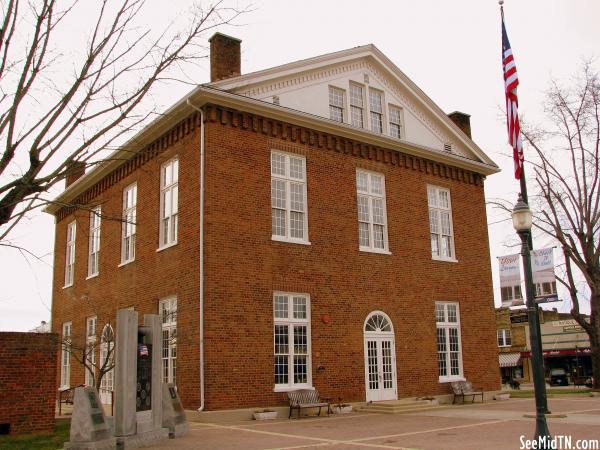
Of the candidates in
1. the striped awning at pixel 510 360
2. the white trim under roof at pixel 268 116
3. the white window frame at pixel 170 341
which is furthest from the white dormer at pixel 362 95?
the striped awning at pixel 510 360

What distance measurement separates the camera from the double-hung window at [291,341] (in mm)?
18781

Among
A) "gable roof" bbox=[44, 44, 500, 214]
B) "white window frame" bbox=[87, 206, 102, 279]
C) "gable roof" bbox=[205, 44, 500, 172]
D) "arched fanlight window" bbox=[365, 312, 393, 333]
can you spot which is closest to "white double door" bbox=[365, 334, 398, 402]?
"arched fanlight window" bbox=[365, 312, 393, 333]

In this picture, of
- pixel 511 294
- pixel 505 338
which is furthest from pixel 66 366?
pixel 505 338

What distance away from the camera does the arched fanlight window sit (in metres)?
21.2

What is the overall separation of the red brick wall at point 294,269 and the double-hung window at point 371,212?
10.6 inches

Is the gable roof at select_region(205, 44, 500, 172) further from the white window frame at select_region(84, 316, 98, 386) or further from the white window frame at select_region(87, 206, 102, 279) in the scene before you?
the white window frame at select_region(84, 316, 98, 386)

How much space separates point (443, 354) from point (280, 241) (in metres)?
8.21

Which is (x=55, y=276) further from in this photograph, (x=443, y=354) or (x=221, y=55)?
(x=443, y=354)

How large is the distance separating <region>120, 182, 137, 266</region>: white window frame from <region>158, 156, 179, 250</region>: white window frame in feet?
7.76

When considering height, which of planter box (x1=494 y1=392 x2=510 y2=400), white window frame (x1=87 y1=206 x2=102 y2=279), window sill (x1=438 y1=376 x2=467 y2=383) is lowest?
planter box (x1=494 y1=392 x2=510 y2=400)

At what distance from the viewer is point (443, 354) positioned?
76.4ft

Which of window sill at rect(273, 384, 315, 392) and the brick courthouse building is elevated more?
the brick courthouse building

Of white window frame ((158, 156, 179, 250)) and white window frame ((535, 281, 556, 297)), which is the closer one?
white window frame ((158, 156, 179, 250))

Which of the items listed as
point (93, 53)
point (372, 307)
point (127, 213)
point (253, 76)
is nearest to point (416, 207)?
point (372, 307)
